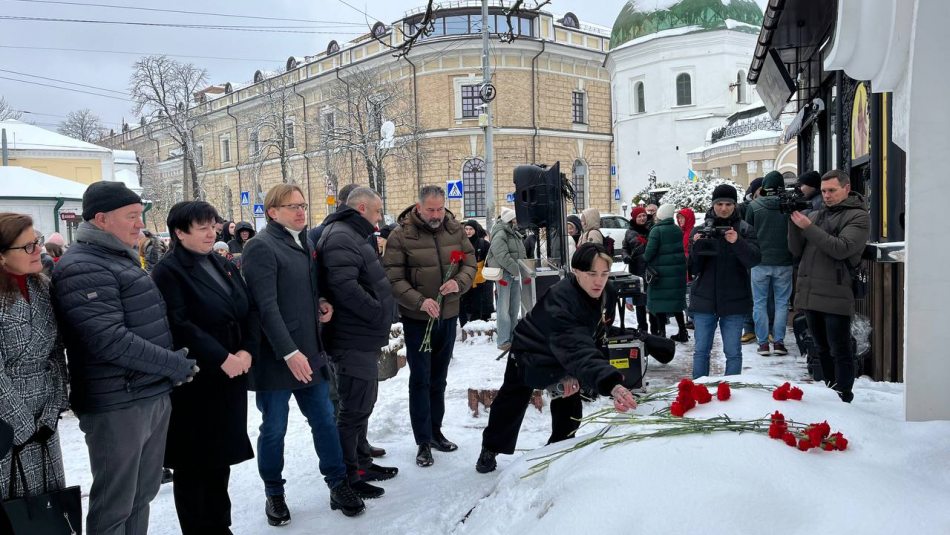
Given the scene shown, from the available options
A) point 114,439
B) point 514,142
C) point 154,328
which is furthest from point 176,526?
point 514,142

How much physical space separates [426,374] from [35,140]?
127ft

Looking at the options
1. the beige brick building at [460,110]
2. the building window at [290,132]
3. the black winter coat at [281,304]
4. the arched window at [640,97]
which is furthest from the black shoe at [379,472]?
the building window at [290,132]

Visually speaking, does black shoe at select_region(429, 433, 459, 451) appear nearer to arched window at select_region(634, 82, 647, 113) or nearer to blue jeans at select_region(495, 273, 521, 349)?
blue jeans at select_region(495, 273, 521, 349)

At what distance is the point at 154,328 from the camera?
3.20 meters

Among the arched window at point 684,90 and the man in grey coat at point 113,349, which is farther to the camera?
the arched window at point 684,90

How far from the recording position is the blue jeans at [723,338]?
19.0ft

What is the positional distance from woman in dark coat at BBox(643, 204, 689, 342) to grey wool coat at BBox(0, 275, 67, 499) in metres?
6.03

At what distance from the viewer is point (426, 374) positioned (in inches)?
201

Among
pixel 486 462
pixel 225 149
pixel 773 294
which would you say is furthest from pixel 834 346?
pixel 225 149

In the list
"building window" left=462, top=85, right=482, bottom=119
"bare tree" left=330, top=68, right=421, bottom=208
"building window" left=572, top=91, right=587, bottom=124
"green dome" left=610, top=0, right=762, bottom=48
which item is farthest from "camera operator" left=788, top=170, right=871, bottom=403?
"building window" left=572, top=91, right=587, bottom=124

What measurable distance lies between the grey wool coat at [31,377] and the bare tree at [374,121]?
25.4 meters

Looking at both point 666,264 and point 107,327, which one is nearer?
point 107,327

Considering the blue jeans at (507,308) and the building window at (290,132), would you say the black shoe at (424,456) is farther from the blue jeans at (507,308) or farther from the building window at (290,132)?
the building window at (290,132)

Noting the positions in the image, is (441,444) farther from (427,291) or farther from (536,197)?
(536,197)
